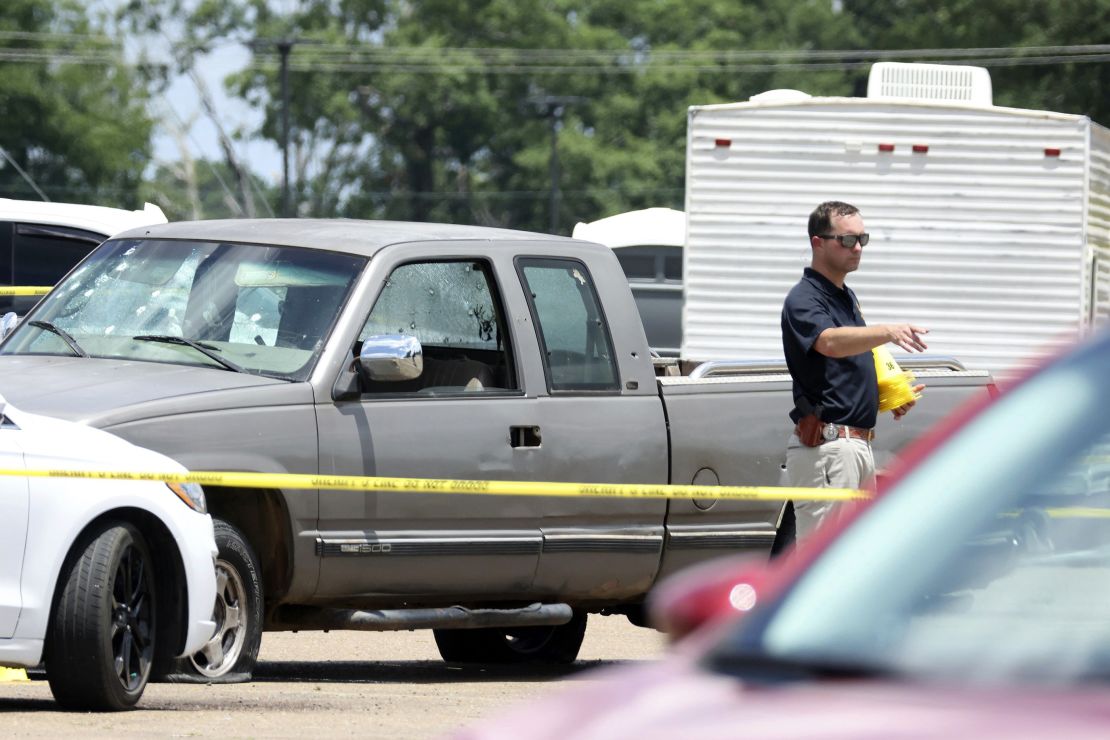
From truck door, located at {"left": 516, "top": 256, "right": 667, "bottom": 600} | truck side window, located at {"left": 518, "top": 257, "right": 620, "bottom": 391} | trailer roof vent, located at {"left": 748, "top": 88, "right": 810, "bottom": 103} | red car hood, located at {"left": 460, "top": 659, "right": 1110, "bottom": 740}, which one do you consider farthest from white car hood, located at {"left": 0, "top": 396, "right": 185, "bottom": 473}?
trailer roof vent, located at {"left": 748, "top": 88, "right": 810, "bottom": 103}

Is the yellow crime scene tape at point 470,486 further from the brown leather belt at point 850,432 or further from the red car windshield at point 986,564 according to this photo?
the red car windshield at point 986,564

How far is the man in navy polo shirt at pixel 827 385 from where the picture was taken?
27.0ft

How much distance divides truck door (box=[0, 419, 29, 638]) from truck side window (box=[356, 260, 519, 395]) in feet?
6.39

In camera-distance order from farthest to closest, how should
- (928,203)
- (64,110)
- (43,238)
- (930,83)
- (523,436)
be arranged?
(64,110)
(930,83)
(928,203)
(43,238)
(523,436)

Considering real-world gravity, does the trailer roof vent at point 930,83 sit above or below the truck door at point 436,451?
above

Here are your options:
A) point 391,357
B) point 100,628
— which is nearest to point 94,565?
point 100,628

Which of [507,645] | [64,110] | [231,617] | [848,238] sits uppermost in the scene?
[64,110]

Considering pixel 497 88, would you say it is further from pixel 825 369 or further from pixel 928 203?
pixel 825 369

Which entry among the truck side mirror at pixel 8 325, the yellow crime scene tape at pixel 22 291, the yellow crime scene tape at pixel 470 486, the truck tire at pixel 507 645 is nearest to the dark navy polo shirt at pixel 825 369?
the yellow crime scene tape at pixel 470 486

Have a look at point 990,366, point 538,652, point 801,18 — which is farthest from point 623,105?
point 538,652

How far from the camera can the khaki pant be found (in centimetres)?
823

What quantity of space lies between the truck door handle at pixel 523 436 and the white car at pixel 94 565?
1489 mm

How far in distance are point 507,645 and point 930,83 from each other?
9107mm

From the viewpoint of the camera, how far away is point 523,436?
8.63 meters
